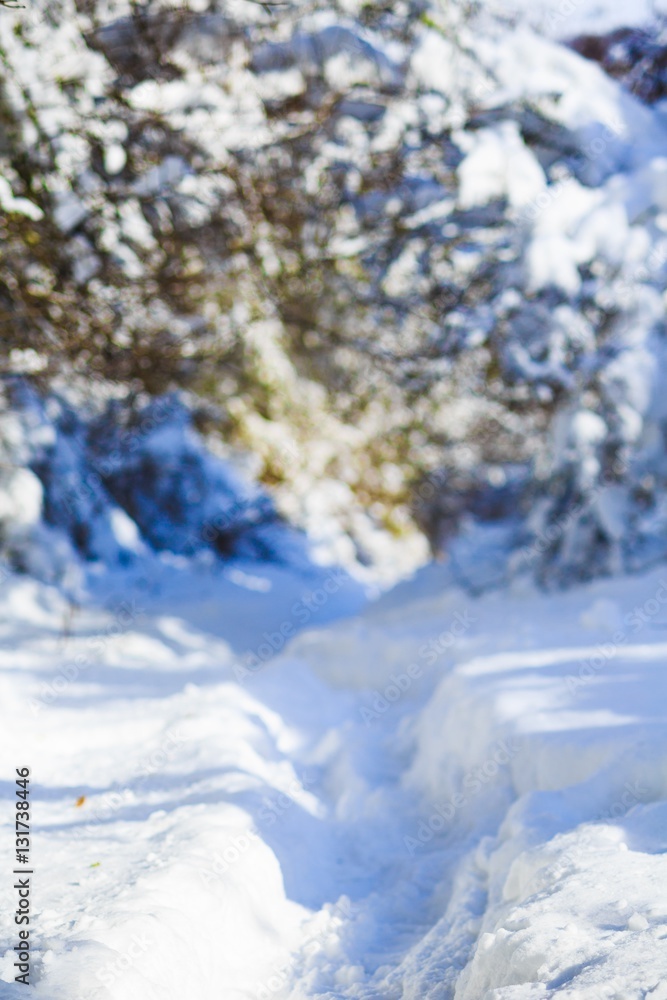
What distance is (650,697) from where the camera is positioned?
3.07m

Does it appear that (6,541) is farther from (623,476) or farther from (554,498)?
(623,476)

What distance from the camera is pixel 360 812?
11.3ft

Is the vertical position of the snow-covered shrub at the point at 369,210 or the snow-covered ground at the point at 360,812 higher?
the snow-covered shrub at the point at 369,210

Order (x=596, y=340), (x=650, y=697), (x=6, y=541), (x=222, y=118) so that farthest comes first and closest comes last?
(x=6, y=541) < (x=596, y=340) < (x=222, y=118) < (x=650, y=697)

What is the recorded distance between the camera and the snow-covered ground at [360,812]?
6.28 feet

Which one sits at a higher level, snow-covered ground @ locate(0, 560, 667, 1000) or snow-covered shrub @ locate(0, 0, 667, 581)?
snow-covered shrub @ locate(0, 0, 667, 581)

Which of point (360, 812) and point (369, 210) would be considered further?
point (369, 210)

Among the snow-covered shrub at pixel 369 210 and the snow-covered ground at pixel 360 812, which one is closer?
the snow-covered ground at pixel 360 812

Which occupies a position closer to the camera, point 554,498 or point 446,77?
point 446,77

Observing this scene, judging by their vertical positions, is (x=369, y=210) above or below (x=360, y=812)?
above

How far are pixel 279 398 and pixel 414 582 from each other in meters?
3.33

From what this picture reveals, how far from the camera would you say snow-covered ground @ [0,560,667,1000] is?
192 centimetres

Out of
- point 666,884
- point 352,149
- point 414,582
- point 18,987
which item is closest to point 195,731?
point 18,987

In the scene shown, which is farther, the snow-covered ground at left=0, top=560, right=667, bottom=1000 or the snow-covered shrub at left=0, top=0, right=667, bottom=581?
the snow-covered shrub at left=0, top=0, right=667, bottom=581
